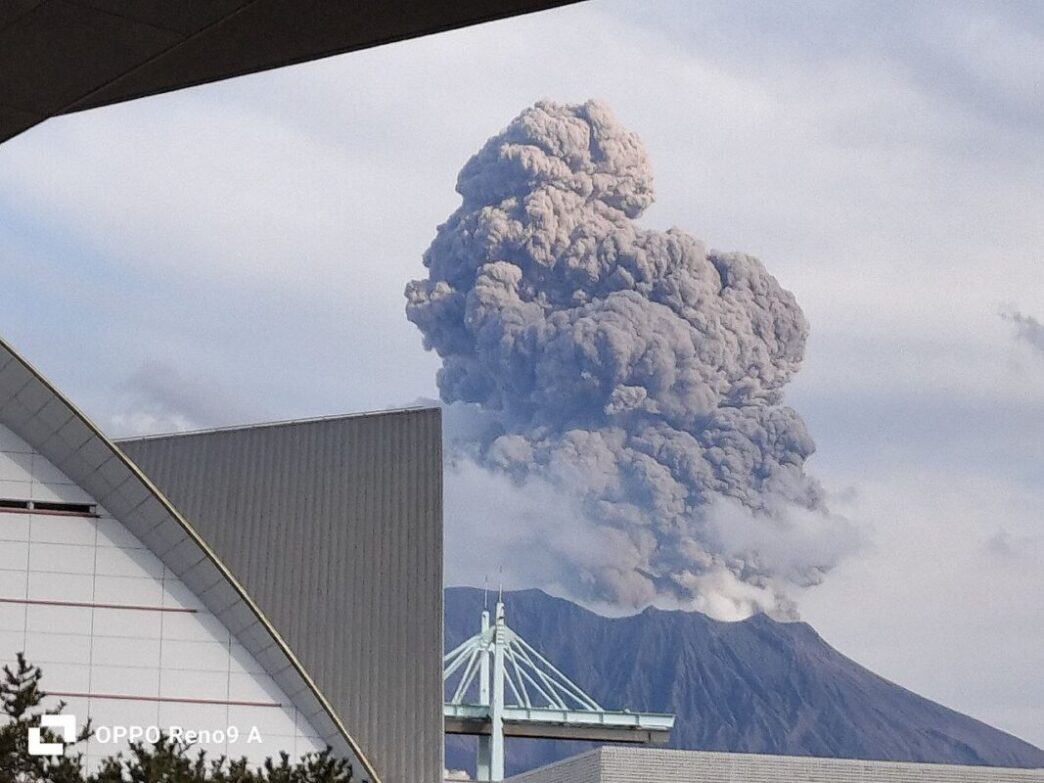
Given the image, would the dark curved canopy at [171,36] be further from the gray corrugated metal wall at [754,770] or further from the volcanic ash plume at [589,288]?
the volcanic ash plume at [589,288]

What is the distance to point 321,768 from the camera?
1992 cm

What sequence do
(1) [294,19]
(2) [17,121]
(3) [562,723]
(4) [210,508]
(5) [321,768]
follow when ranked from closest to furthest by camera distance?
(1) [294,19]
(2) [17,121]
(5) [321,768]
(4) [210,508]
(3) [562,723]

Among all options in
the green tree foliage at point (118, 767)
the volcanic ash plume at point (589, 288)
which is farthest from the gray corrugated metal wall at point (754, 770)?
the volcanic ash plume at point (589, 288)

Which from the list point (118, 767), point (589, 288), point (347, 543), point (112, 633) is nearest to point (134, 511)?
point (112, 633)

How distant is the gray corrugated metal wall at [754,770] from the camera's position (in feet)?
88.8

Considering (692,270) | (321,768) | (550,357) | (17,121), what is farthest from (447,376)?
(17,121)

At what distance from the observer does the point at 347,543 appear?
30547 mm

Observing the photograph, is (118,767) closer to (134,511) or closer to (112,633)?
(112,633)

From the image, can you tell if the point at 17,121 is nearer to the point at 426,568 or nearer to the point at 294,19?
the point at 294,19

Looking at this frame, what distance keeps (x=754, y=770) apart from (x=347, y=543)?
8025mm

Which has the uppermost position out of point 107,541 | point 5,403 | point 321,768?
point 5,403

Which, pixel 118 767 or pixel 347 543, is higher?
pixel 347 543

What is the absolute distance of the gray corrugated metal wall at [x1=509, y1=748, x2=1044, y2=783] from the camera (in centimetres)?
2706

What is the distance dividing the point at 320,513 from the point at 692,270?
12976 centimetres
